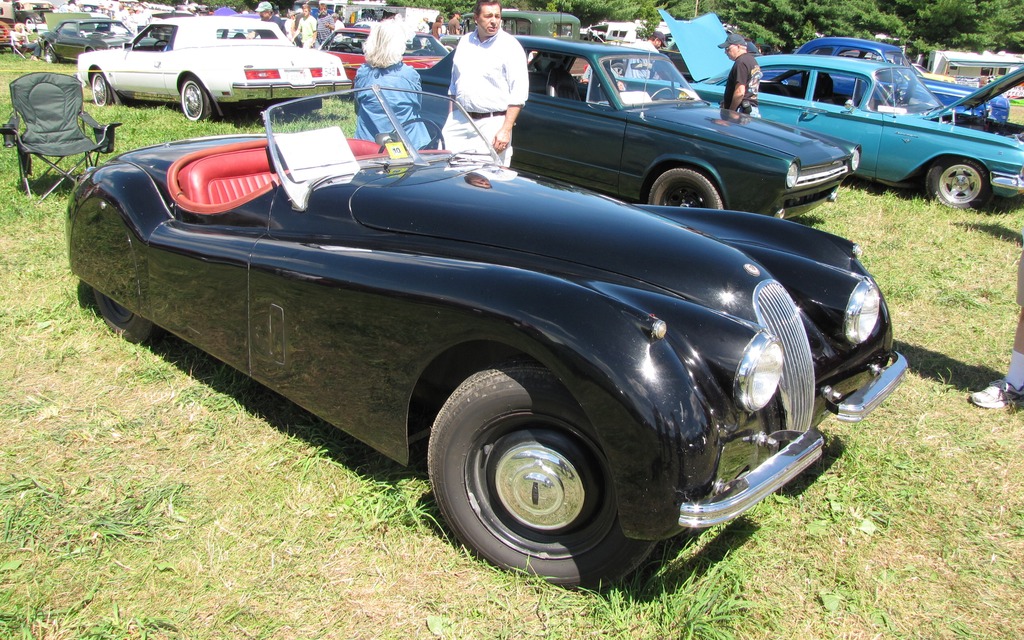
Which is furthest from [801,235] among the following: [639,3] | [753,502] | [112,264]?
[639,3]

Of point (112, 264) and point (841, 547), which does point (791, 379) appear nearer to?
point (841, 547)

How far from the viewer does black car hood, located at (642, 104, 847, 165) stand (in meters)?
6.58

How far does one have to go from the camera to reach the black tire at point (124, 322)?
4246 millimetres

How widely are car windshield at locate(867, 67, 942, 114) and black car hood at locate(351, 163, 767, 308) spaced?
681 centimetres

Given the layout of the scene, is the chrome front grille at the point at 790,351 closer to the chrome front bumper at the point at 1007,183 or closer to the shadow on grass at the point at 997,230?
the shadow on grass at the point at 997,230

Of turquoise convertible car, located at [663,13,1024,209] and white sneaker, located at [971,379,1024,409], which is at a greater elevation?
turquoise convertible car, located at [663,13,1024,209]

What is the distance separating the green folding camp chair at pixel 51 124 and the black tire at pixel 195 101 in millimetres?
2896

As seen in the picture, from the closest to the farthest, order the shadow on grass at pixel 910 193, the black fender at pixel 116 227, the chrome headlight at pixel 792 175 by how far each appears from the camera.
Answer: the black fender at pixel 116 227, the chrome headlight at pixel 792 175, the shadow on grass at pixel 910 193

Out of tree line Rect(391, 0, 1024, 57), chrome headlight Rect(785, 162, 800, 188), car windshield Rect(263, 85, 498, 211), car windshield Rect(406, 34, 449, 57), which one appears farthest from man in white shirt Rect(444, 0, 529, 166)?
tree line Rect(391, 0, 1024, 57)

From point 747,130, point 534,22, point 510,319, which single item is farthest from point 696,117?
point 534,22

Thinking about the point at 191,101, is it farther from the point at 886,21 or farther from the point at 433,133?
the point at 886,21

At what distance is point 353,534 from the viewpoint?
9.38 ft

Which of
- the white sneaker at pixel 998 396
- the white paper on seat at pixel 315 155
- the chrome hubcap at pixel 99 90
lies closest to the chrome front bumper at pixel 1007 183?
the white sneaker at pixel 998 396

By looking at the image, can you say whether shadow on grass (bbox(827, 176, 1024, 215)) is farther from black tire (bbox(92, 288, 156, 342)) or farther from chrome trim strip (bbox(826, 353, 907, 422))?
black tire (bbox(92, 288, 156, 342))
